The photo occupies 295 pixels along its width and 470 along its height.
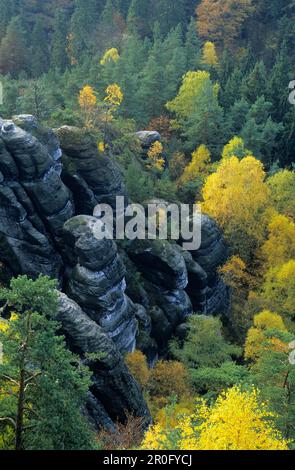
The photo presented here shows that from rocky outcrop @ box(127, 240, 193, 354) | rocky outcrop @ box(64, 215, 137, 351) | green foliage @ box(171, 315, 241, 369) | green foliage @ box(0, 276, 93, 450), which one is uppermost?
green foliage @ box(0, 276, 93, 450)

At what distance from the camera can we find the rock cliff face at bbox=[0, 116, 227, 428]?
A: 109 feet

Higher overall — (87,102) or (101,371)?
(87,102)

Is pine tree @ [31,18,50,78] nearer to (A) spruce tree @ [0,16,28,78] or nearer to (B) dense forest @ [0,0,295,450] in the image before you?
(B) dense forest @ [0,0,295,450]

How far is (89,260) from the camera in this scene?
3972 centimetres

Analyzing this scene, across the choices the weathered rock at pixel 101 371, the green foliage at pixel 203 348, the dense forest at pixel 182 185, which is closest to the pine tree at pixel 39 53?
the dense forest at pixel 182 185

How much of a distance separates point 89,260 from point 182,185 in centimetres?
2877

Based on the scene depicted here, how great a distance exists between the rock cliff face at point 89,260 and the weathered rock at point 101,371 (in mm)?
58

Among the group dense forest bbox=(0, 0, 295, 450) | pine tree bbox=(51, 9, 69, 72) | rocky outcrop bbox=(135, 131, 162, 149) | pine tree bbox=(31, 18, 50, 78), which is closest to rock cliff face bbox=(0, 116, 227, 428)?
dense forest bbox=(0, 0, 295, 450)

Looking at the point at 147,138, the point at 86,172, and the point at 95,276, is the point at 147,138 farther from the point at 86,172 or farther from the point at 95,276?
the point at 95,276

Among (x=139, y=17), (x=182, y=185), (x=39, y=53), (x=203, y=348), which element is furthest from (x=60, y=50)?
(x=203, y=348)

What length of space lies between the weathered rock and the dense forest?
2.40 ft

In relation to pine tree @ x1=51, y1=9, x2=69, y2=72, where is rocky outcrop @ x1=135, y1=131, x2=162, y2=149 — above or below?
below

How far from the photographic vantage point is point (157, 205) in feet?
174

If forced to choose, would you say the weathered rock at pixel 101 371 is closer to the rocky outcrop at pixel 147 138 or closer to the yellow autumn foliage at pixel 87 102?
the yellow autumn foliage at pixel 87 102
